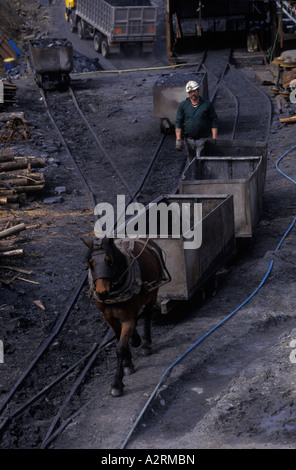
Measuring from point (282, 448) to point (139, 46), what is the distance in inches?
1241

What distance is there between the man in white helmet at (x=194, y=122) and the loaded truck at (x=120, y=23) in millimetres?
19966

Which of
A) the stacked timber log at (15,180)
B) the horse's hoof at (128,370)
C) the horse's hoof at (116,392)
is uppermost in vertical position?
the horse's hoof at (116,392)

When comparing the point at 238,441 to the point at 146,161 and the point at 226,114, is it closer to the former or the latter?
the point at 146,161

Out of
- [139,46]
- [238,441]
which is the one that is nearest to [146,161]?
[238,441]

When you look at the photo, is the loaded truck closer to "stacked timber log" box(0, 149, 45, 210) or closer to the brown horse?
"stacked timber log" box(0, 149, 45, 210)

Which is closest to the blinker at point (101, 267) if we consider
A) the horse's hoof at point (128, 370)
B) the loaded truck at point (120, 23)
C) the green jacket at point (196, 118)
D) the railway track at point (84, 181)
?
the railway track at point (84, 181)

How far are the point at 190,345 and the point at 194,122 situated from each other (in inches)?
262

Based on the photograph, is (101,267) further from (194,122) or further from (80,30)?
(80,30)

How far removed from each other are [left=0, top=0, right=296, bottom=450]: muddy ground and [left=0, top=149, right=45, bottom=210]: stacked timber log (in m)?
0.31

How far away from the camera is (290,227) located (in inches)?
595

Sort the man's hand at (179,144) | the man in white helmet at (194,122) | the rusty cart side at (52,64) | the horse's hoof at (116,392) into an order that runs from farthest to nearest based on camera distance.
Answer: the rusty cart side at (52,64) → the man's hand at (179,144) → the man in white helmet at (194,122) → the horse's hoof at (116,392)

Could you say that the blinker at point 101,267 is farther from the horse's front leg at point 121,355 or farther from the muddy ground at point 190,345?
the muddy ground at point 190,345

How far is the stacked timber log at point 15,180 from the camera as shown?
17.7 meters

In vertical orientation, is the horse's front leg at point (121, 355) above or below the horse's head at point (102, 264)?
below
